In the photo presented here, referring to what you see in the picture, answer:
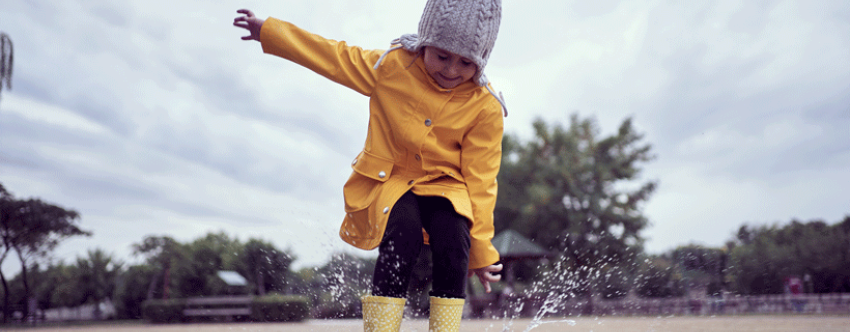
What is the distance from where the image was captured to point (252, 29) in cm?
184

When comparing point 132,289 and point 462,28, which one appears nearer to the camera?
point 462,28

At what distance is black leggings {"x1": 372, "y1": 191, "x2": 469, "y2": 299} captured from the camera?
1.69m

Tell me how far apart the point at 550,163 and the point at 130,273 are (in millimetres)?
15803

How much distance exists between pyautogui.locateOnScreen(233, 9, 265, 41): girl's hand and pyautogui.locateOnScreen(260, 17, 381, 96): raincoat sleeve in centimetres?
3

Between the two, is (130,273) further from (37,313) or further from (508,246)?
(508,246)

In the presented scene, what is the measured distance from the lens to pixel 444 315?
1.67 m

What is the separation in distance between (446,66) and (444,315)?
0.84 m

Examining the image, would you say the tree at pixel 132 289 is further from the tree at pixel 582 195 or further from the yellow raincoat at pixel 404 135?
the yellow raincoat at pixel 404 135

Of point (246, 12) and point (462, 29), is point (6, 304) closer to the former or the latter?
point (246, 12)

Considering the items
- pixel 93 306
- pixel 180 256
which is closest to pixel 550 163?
pixel 180 256

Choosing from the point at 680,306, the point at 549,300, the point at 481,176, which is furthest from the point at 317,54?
the point at 680,306

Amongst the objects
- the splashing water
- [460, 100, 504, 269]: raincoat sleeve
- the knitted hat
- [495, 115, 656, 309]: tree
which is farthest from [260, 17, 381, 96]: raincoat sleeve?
[495, 115, 656, 309]: tree

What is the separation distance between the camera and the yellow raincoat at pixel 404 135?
1.80m

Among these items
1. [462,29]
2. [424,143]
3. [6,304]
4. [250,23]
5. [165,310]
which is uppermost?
[250,23]
